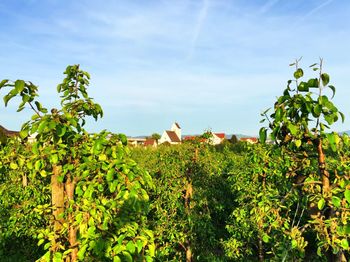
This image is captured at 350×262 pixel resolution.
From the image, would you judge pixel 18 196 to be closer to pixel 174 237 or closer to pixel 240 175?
pixel 174 237

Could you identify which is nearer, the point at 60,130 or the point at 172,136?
the point at 60,130

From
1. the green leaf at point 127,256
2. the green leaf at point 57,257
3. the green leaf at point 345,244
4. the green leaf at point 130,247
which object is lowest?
the green leaf at point 57,257

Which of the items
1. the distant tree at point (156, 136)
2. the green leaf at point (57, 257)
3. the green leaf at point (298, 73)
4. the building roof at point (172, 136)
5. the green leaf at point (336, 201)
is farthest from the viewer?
the distant tree at point (156, 136)

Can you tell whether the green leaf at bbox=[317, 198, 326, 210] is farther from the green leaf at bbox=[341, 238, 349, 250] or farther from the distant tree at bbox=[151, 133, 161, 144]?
the distant tree at bbox=[151, 133, 161, 144]

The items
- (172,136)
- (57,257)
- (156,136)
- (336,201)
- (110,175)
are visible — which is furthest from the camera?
(156,136)

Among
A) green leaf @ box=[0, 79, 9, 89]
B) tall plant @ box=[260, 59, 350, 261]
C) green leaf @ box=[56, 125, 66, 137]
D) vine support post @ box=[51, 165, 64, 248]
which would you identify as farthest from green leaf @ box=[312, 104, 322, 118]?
green leaf @ box=[0, 79, 9, 89]

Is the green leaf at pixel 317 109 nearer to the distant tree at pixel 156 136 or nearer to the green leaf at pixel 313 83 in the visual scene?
the green leaf at pixel 313 83

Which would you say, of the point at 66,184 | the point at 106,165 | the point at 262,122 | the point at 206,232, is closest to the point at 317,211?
the point at 262,122

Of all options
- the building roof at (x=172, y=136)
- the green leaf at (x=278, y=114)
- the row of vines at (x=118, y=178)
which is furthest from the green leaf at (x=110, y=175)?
the building roof at (x=172, y=136)

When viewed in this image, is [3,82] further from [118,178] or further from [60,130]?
[118,178]

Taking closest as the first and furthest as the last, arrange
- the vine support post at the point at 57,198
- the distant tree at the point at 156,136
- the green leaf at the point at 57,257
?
the green leaf at the point at 57,257 → the vine support post at the point at 57,198 → the distant tree at the point at 156,136

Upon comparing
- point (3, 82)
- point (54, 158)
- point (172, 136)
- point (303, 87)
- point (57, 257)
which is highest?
point (172, 136)

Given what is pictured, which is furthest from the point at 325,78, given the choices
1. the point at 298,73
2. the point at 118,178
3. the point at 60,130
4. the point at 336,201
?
the point at 60,130

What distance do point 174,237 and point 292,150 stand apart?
212 inches
